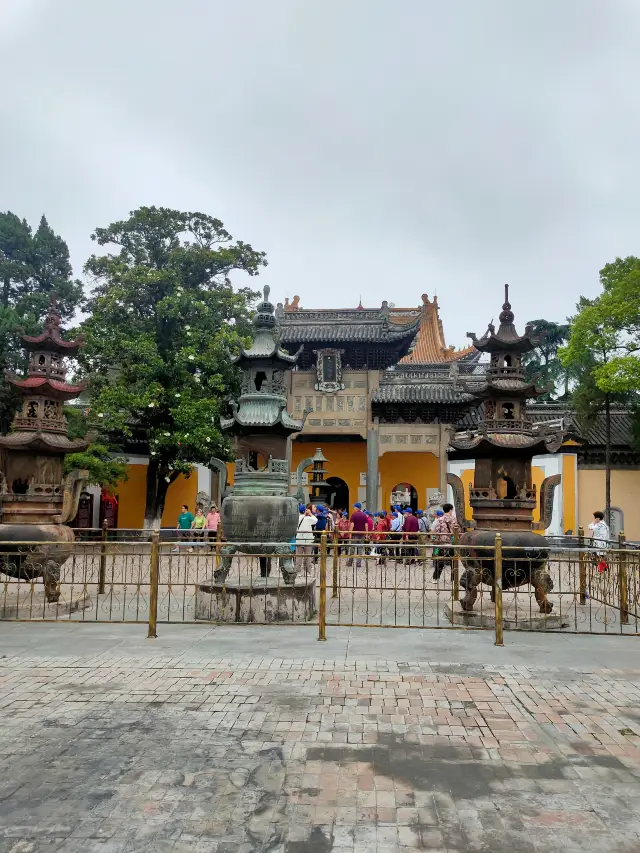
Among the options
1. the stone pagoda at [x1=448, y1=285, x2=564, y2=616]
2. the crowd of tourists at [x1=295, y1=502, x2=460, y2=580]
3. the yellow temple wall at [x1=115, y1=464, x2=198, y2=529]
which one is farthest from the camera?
the yellow temple wall at [x1=115, y1=464, x2=198, y2=529]

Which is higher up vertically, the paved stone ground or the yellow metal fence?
the yellow metal fence

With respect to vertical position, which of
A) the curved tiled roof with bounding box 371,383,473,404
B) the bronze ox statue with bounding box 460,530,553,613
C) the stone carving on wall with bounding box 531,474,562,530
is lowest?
the bronze ox statue with bounding box 460,530,553,613

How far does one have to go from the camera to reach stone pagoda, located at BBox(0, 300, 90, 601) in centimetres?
925

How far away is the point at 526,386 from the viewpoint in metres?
9.80

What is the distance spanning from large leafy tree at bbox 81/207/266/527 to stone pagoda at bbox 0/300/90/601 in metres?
9.20

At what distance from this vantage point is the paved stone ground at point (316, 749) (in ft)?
10.9

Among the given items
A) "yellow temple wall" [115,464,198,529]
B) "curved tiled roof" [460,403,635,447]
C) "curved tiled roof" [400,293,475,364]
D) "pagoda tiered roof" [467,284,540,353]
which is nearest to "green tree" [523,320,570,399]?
"curved tiled roof" [400,293,475,364]

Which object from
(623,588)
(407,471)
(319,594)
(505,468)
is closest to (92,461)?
(319,594)

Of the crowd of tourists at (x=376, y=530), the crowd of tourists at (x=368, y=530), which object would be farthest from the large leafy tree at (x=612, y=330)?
the crowd of tourists at (x=376, y=530)

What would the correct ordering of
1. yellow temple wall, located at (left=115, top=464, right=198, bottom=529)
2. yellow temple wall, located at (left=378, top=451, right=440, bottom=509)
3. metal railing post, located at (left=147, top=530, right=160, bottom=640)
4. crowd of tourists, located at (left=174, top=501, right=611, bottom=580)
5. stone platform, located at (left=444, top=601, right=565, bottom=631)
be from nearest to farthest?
metal railing post, located at (left=147, top=530, right=160, bottom=640), stone platform, located at (left=444, top=601, right=565, bottom=631), crowd of tourists, located at (left=174, top=501, right=611, bottom=580), yellow temple wall, located at (left=115, top=464, right=198, bottom=529), yellow temple wall, located at (left=378, top=451, right=440, bottom=509)

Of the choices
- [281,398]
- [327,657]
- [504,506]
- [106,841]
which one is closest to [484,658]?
[327,657]

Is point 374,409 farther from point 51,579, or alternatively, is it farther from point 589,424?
point 51,579

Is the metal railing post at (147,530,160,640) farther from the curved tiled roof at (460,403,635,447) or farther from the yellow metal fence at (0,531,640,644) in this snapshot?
the curved tiled roof at (460,403,635,447)

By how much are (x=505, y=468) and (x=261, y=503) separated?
3.76 m
